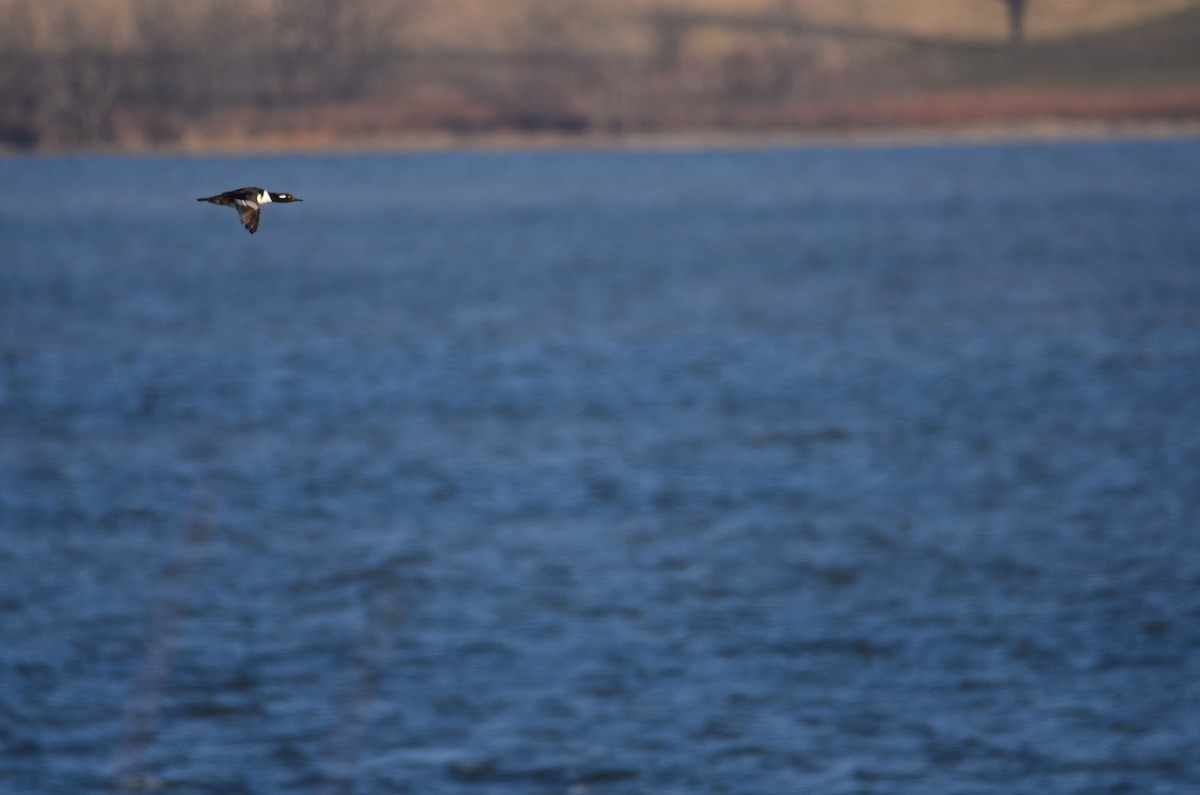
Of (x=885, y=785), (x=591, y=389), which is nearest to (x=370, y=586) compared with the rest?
(x=885, y=785)

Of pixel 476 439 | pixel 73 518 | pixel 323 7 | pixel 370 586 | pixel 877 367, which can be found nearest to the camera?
pixel 323 7

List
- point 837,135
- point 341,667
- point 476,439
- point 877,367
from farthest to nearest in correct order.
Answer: point 837,135 < point 877,367 < point 476,439 < point 341,667

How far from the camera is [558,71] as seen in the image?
146875 mm

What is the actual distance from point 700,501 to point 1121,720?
12.5m

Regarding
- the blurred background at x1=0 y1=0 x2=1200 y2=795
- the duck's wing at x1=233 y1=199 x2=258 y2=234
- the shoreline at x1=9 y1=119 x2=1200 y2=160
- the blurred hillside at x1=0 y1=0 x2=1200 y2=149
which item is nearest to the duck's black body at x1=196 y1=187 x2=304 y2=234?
the duck's wing at x1=233 y1=199 x2=258 y2=234

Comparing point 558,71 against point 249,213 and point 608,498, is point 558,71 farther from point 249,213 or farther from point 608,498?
point 249,213

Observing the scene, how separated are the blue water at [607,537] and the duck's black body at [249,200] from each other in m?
4.12

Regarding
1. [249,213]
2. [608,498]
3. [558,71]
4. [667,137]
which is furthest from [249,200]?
[667,137]

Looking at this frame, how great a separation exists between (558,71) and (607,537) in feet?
405

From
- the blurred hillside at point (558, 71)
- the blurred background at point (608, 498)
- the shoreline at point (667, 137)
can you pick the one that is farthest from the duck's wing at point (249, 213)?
the shoreline at point (667, 137)

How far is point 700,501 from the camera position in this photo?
102 ft

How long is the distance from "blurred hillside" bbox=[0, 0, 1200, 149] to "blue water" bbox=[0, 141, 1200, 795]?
1935cm

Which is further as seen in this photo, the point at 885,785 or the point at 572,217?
the point at 572,217

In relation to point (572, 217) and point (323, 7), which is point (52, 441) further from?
point (572, 217)
